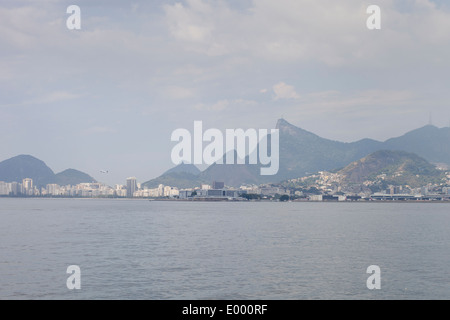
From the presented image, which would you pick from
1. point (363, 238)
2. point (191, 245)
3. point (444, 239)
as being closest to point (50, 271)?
point (191, 245)

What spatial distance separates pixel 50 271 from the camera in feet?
122

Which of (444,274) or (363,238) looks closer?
(444,274)

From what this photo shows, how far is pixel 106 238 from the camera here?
63562 mm

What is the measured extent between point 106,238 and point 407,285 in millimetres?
43285

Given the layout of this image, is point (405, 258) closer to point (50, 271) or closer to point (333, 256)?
point (333, 256)
